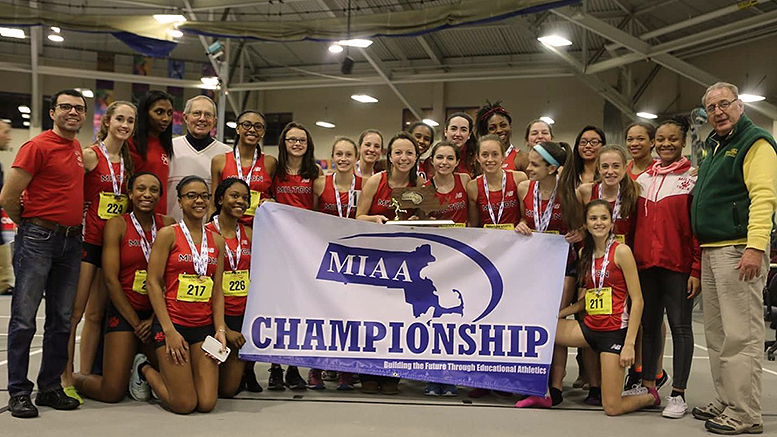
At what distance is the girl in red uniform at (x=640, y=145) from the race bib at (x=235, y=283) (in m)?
2.52

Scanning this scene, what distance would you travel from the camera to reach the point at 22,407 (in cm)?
342

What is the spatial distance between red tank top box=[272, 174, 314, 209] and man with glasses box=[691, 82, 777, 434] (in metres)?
2.37

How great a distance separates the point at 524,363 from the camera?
4.05 meters

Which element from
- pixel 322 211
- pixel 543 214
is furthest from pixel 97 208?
pixel 543 214

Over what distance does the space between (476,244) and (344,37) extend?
17.0 ft

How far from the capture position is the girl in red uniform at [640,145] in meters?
4.46

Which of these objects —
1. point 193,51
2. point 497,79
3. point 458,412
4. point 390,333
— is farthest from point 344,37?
point 193,51

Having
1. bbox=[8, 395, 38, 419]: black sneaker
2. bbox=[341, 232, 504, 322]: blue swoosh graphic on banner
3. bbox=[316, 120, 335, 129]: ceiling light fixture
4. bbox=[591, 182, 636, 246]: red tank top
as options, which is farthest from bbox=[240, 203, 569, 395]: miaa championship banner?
bbox=[316, 120, 335, 129]: ceiling light fixture

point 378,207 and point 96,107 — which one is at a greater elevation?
point 96,107

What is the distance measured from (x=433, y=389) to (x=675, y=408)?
4.58 feet

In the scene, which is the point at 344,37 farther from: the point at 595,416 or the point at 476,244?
the point at 595,416

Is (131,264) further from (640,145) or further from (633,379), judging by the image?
(640,145)

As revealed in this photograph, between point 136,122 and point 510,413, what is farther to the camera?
point 136,122

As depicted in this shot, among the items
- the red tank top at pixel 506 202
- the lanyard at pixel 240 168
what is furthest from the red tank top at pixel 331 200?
the red tank top at pixel 506 202
